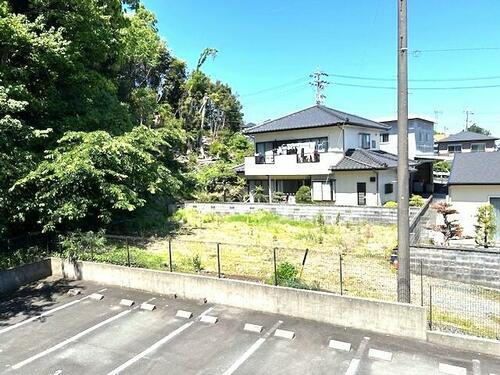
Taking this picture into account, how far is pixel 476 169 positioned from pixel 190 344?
12720 millimetres

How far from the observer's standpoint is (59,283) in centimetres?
1066

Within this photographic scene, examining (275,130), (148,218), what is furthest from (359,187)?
(148,218)

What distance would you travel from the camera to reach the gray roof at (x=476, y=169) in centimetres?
1376

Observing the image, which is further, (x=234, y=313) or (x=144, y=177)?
(x=144, y=177)

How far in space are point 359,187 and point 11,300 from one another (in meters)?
17.2

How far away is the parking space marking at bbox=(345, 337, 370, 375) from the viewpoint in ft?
19.8

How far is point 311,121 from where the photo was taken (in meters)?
23.9

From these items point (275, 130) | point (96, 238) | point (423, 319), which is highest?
point (275, 130)

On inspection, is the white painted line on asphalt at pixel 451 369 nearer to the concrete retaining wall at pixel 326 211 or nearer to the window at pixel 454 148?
the concrete retaining wall at pixel 326 211

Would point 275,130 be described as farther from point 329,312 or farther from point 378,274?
point 329,312

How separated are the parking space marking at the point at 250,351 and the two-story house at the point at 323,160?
48.3ft

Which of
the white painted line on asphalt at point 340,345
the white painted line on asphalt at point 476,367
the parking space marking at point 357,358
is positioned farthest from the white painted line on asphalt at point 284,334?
the white painted line on asphalt at point 476,367

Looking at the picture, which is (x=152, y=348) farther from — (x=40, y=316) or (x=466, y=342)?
(x=466, y=342)

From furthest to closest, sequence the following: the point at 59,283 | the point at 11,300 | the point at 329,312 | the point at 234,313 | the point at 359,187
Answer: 1. the point at 359,187
2. the point at 59,283
3. the point at 11,300
4. the point at 234,313
5. the point at 329,312
